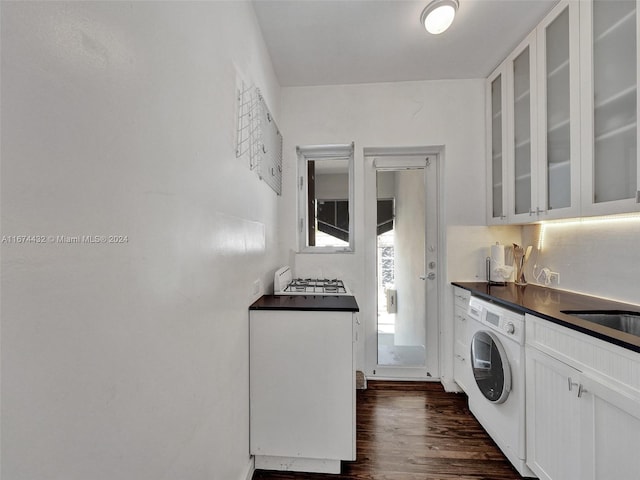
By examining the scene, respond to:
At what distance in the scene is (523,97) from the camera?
1.99m

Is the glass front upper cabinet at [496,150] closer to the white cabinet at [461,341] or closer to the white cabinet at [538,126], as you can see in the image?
the white cabinet at [538,126]

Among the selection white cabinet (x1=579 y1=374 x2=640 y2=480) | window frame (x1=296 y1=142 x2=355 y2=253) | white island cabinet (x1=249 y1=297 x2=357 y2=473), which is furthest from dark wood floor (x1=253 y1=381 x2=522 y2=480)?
window frame (x1=296 y1=142 x2=355 y2=253)

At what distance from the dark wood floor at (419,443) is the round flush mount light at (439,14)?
2607mm

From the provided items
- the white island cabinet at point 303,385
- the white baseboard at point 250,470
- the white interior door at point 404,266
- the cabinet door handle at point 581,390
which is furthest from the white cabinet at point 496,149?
the white baseboard at point 250,470

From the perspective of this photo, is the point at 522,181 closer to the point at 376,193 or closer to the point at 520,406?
the point at 376,193

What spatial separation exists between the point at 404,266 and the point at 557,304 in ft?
4.03

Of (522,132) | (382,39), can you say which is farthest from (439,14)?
(522,132)

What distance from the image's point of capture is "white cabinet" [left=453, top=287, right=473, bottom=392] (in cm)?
209

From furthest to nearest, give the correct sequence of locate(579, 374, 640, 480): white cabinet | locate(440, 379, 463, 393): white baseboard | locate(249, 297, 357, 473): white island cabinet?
locate(440, 379, 463, 393): white baseboard, locate(249, 297, 357, 473): white island cabinet, locate(579, 374, 640, 480): white cabinet

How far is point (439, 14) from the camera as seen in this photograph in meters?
1.57

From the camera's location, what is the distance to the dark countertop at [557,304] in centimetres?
103

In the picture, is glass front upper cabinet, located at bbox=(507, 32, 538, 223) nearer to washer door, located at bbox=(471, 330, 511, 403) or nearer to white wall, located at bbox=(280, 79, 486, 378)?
white wall, located at bbox=(280, 79, 486, 378)

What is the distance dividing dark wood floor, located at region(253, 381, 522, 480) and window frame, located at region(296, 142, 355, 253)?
1325 mm
